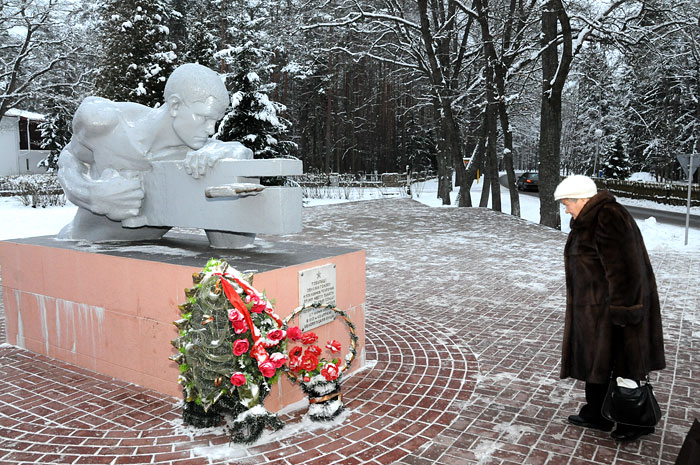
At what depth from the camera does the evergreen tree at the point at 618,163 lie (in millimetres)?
44844

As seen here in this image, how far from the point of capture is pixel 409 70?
26766 mm

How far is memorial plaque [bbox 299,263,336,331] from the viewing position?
4465 mm

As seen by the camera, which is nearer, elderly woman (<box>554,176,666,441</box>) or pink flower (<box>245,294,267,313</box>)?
elderly woman (<box>554,176,666,441</box>)

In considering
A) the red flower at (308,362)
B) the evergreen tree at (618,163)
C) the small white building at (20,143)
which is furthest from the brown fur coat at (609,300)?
the evergreen tree at (618,163)

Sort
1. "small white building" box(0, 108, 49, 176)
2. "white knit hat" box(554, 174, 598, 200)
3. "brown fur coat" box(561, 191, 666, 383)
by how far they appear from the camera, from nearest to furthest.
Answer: "brown fur coat" box(561, 191, 666, 383) < "white knit hat" box(554, 174, 598, 200) < "small white building" box(0, 108, 49, 176)

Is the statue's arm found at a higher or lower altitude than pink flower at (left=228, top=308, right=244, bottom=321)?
higher

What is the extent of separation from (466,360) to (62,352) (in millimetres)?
3808

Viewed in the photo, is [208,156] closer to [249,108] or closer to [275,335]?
[275,335]

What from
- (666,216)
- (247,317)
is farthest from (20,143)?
(247,317)

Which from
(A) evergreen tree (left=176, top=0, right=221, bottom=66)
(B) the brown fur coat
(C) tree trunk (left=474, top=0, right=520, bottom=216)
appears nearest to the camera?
(B) the brown fur coat

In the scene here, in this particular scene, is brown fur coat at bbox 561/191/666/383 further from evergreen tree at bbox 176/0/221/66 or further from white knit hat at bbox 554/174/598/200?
evergreen tree at bbox 176/0/221/66

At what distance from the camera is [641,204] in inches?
1208

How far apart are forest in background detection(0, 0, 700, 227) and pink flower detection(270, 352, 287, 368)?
474 inches

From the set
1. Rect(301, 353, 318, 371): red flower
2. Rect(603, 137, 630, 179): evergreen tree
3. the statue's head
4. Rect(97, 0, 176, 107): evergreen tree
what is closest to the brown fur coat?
Rect(301, 353, 318, 371): red flower
